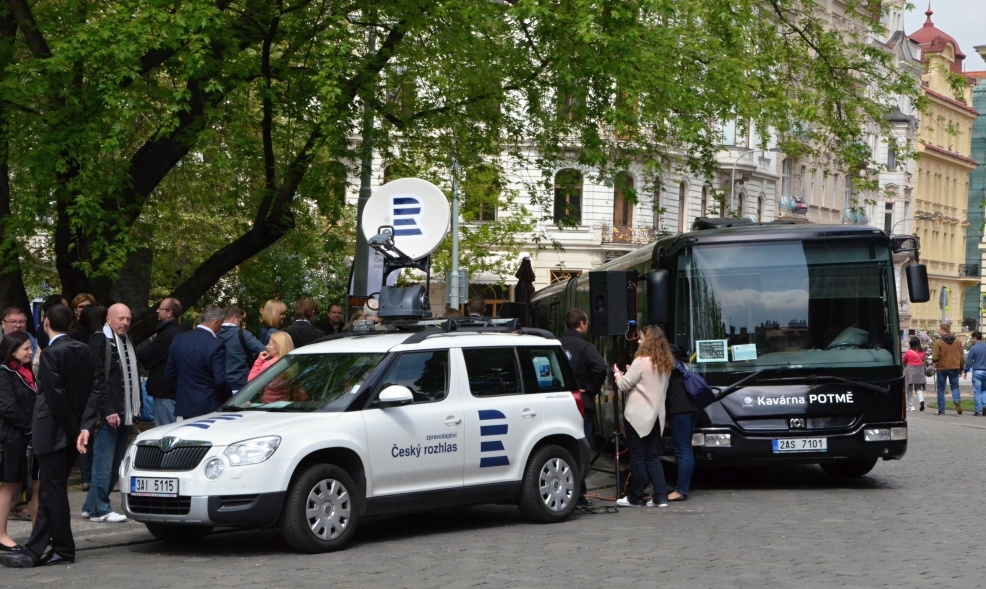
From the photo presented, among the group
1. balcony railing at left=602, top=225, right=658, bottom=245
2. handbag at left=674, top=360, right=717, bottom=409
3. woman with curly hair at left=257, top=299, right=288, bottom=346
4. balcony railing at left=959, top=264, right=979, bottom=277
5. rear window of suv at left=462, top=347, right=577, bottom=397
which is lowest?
handbag at left=674, top=360, right=717, bottom=409

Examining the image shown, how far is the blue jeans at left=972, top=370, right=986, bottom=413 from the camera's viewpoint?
32.7m

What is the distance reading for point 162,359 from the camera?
47.9 feet

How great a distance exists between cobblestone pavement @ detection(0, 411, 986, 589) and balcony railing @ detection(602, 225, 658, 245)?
42746 mm

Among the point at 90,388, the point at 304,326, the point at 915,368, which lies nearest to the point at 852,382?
the point at 304,326

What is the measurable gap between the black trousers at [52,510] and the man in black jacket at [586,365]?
5.62m

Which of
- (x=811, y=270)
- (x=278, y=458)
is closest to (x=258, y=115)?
(x=811, y=270)

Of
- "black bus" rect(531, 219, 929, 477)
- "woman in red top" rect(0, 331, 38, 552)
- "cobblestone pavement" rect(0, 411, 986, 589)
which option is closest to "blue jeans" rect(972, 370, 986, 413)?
"black bus" rect(531, 219, 929, 477)

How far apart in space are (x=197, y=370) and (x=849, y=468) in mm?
7736

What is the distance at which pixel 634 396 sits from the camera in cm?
1463

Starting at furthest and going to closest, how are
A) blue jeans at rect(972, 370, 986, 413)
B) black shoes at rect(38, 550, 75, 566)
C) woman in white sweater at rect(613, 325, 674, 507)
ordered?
blue jeans at rect(972, 370, 986, 413) → woman in white sweater at rect(613, 325, 674, 507) → black shoes at rect(38, 550, 75, 566)

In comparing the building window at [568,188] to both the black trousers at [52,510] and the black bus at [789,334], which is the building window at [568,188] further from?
the black trousers at [52,510]

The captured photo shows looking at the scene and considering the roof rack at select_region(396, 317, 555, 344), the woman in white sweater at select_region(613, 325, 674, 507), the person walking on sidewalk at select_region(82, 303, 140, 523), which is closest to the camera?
the person walking on sidewalk at select_region(82, 303, 140, 523)

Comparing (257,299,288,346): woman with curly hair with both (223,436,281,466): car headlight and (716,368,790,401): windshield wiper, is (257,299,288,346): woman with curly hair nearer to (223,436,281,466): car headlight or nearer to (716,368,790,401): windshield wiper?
(223,436,281,466): car headlight

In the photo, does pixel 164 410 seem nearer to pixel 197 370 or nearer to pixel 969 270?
pixel 197 370
